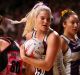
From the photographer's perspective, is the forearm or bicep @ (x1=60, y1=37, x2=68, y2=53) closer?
the forearm

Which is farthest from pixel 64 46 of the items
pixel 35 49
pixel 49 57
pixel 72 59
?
pixel 49 57

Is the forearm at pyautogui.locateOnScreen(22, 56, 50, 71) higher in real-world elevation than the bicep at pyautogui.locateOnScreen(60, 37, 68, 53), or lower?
lower

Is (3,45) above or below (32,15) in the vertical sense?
below

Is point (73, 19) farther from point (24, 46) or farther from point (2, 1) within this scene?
point (2, 1)

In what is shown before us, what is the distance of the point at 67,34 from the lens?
14.2 feet

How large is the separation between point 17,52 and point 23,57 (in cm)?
44

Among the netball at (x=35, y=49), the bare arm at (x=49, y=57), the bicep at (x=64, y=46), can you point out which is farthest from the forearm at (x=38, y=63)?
the bicep at (x=64, y=46)

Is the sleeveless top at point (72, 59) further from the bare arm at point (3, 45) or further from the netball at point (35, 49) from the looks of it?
the bare arm at point (3, 45)

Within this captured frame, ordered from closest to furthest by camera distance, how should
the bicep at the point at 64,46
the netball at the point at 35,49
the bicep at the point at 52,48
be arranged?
1. the bicep at the point at 52,48
2. the netball at the point at 35,49
3. the bicep at the point at 64,46

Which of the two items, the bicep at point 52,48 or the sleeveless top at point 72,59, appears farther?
the sleeveless top at point 72,59

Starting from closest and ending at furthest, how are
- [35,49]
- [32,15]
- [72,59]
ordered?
[35,49] → [32,15] → [72,59]

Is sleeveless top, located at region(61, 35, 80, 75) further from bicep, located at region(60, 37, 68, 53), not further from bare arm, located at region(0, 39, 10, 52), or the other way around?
bare arm, located at region(0, 39, 10, 52)

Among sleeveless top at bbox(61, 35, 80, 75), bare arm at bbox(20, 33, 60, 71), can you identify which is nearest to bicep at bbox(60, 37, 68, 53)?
sleeveless top at bbox(61, 35, 80, 75)

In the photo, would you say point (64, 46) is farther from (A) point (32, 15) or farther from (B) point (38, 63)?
(B) point (38, 63)
